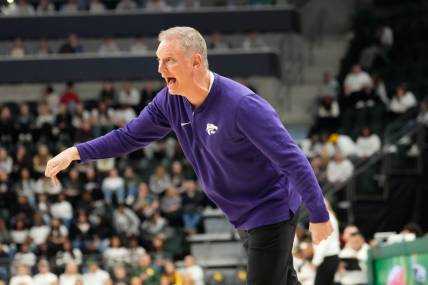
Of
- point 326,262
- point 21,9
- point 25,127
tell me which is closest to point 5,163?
point 25,127

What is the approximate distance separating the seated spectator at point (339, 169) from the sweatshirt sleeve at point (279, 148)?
14.5 meters

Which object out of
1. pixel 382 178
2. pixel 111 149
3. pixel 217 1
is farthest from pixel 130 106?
pixel 111 149

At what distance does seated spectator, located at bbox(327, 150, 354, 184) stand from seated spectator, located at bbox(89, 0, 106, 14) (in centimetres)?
989

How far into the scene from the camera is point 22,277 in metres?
16.9

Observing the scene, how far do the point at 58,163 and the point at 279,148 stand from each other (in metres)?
1.30

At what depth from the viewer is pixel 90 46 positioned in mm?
27500

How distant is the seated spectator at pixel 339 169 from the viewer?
19.7m

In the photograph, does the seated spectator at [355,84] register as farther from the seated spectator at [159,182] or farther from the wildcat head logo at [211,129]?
the wildcat head logo at [211,129]

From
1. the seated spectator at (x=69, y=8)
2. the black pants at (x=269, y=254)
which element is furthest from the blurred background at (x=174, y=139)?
the black pants at (x=269, y=254)

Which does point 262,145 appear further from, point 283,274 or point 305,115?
point 305,115

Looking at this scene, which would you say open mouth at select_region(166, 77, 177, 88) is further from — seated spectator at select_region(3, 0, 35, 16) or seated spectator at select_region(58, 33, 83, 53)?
seated spectator at select_region(3, 0, 35, 16)

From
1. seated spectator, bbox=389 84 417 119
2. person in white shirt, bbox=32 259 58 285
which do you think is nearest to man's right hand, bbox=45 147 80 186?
person in white shirt, bbox=32 259 58 285

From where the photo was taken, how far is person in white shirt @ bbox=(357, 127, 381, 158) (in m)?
20.7

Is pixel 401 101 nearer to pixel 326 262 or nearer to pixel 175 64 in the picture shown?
pixel 326 262
